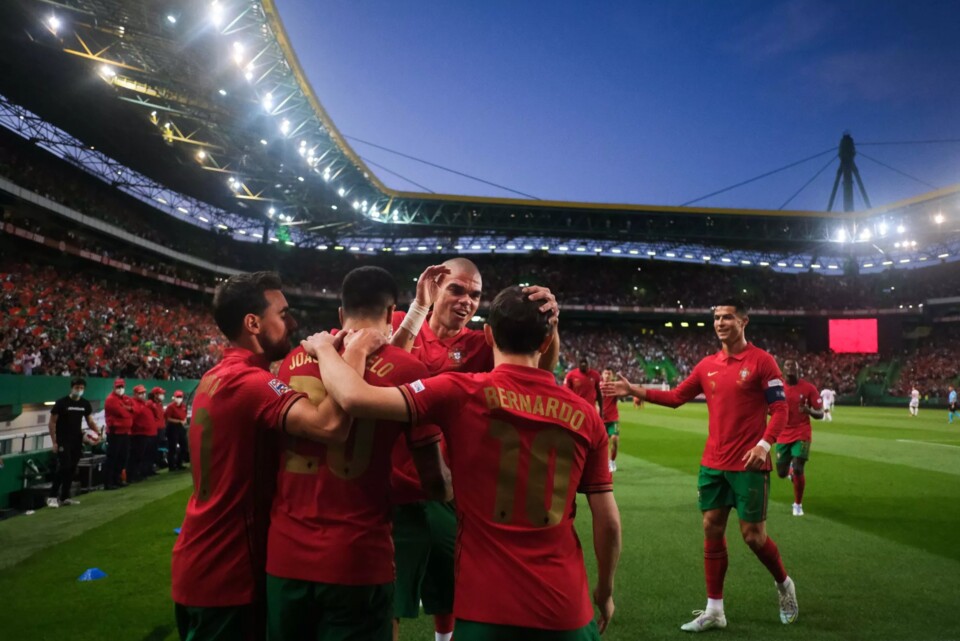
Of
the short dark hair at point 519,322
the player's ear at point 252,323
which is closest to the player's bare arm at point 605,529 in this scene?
the short dark hair at point 519,322

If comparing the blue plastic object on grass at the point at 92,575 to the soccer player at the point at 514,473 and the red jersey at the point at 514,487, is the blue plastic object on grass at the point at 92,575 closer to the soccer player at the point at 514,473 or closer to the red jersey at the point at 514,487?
the soccer player at the point at 514,473

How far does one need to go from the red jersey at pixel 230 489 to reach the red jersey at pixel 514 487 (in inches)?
29.1

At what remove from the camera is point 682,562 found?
7.33 meters

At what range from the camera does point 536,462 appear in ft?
7.63

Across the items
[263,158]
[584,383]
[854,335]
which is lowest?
[584,383]

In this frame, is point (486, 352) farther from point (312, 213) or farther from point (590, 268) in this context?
point (590, 268)

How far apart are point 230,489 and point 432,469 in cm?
85

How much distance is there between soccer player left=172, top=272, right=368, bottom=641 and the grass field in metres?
3.05

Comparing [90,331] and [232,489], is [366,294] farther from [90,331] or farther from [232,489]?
[90,331]

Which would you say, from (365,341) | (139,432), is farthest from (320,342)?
(139,432)

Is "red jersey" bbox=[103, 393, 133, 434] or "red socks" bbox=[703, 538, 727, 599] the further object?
"red jersey" bbox=[103, 393, 133, 434]

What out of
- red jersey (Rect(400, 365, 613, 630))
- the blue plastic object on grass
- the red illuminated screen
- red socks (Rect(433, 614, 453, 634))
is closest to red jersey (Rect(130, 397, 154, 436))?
the blue plastic object on grass

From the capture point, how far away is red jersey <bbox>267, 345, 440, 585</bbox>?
2471mm

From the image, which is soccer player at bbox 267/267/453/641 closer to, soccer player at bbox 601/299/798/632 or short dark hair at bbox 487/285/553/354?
short dark hair at bbox 487/285/553/354
